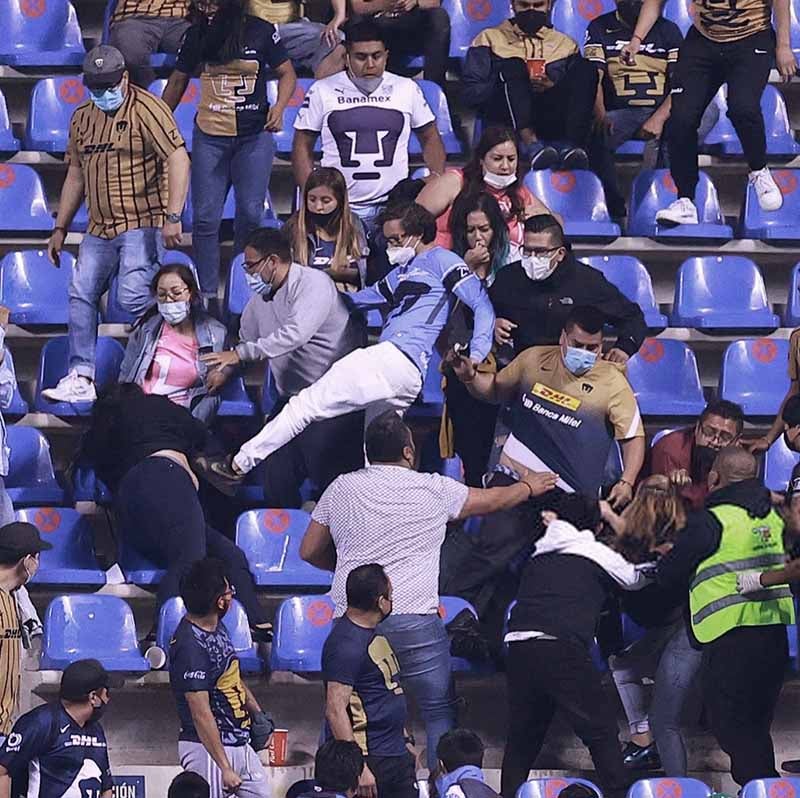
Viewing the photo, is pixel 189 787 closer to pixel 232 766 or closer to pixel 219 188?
pixel 232 766

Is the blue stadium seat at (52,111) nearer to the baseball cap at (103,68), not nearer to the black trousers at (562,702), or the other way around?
the baseball cap at (103,68)

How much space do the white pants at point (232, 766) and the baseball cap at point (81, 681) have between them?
424 mm

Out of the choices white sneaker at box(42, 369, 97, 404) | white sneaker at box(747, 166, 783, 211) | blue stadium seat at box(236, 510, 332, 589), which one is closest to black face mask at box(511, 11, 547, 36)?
white sneaker at box(747, 166, 783, 211)

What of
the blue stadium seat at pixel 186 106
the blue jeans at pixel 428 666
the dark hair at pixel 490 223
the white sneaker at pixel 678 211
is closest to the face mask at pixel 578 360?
the dark hair at pixel 490 223

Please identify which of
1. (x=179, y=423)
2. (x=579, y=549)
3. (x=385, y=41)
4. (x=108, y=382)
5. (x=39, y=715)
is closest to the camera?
(x=39, y=715)

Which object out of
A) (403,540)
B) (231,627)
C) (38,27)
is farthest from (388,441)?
(38,27)

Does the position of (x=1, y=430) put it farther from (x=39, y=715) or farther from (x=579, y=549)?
(x=579, y=549)

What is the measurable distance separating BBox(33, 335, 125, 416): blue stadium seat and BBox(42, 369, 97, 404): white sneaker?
0.10 m

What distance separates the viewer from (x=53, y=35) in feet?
38.2

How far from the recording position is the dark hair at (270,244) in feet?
29.6

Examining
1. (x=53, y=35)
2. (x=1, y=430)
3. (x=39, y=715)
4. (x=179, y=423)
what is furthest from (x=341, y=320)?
(x=53, y=35)

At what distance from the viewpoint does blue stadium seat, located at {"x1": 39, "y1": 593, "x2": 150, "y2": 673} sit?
8680 millimetres

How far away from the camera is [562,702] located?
8062 millimetres

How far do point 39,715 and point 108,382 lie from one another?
2348mm
